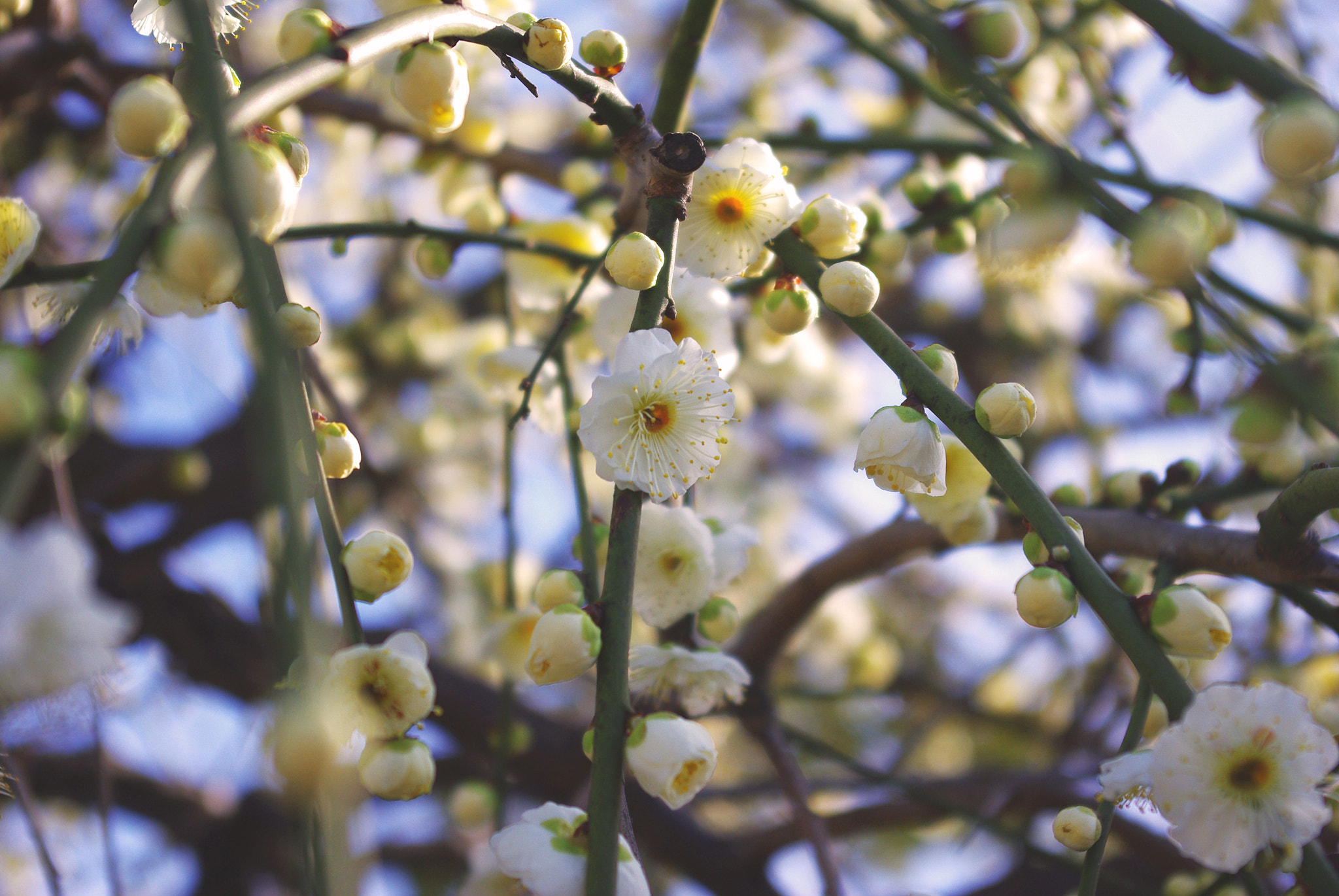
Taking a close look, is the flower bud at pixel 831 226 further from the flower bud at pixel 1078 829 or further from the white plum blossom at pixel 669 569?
the flower bud at pixel 1078 829

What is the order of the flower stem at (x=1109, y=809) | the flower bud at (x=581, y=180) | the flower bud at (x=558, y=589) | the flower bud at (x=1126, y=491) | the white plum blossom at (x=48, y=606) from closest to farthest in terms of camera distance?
1. the white plum blossom at (x=48, y=606)
2. the flower stem at (x=1109, y=809)
3. the flower bud at (x=558, y=589)
4. the flower bud at (x=1126, y=491)
5. the flower bud at (x=581, y=180)

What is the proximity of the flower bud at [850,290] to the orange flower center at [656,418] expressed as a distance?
20cm

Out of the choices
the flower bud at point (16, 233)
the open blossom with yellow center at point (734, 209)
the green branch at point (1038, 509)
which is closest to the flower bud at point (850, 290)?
the green branch at point (1038, 509)

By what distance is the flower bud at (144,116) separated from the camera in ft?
1.79

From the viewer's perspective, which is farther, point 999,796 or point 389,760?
point 999,796

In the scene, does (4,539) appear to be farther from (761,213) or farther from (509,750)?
(509,750)

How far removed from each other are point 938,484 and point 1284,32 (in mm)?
1748

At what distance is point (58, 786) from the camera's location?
1.92m

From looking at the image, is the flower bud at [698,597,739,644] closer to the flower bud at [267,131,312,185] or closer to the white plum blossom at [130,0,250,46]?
the flower bud at [267,131,312,185]

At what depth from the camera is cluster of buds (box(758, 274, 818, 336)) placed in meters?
0.82

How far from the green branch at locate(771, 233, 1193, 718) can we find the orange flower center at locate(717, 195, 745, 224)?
19cm

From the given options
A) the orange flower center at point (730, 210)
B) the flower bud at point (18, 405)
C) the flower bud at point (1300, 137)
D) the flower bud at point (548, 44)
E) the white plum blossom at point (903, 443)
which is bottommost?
the flower bud at point (18, 405)

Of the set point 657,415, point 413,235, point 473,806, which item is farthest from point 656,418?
point 473,806

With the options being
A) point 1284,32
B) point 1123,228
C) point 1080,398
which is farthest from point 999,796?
point 1284,32
